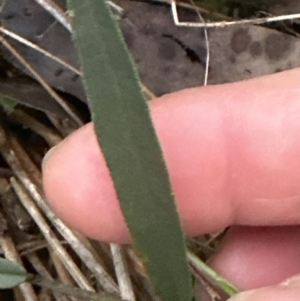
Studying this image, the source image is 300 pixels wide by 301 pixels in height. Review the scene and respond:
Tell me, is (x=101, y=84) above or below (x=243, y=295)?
above

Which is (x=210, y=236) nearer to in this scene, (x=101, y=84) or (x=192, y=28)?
(x=192, y=28)

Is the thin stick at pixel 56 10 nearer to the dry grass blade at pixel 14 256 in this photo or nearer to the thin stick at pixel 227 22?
the thin stick at pixel 227 22

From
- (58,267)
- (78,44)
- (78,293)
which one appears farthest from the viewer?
(58,267)

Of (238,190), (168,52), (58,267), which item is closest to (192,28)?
(168,52)

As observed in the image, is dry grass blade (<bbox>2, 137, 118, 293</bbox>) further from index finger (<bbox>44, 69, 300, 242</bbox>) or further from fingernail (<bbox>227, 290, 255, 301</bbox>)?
fingernail (<bbox>227, 290, 255, 301</bbox>)

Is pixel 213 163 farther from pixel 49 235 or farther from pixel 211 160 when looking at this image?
pixel 49 235

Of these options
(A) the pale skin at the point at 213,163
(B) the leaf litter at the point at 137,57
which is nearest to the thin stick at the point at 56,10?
(B) the leaf litter at the point at 137,57
